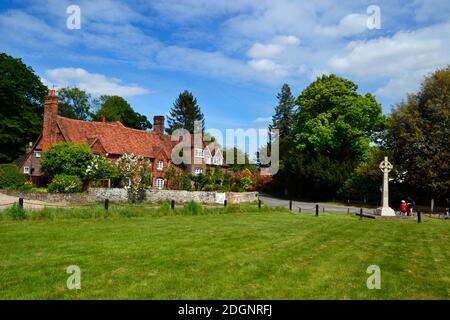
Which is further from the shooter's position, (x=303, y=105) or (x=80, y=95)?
(x=80, y=95)

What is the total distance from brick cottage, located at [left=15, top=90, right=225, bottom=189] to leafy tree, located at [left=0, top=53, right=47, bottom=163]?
3.19 meters

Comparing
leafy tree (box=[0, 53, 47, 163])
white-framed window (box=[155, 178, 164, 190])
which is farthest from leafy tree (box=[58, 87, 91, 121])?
white-framed window (box=[155, 178, 164, 190])

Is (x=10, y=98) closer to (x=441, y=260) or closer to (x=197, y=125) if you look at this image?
(x=197, y=125)

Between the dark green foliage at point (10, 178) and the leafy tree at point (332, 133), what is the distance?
107 ft

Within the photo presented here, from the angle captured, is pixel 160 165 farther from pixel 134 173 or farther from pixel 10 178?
pixel 10 178

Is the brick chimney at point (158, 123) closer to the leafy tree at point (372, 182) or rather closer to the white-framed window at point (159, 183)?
the white-framed window at point (159, 183)

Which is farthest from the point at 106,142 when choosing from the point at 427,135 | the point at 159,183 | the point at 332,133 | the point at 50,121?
the point at 427,135

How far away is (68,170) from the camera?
122 ft

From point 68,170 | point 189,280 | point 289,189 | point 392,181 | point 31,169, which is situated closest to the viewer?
point 189,280

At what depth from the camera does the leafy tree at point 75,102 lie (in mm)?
79750

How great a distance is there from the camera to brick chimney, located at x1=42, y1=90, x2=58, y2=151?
46312 mm

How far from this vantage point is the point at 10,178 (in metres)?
38.7
